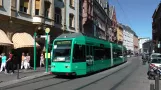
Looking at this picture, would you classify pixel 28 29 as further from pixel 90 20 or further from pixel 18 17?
pixel 90 20

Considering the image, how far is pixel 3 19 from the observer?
25.8 metres

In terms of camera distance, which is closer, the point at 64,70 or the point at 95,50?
the point at 64,70

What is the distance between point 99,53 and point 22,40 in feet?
24.9

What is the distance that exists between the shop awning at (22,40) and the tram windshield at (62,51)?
7.89 m

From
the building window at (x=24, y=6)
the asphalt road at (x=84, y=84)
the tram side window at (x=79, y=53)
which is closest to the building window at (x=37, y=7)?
the building window at (x=24, y=6)

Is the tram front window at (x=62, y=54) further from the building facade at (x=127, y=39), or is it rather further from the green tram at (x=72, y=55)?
the building facade at (x=127, y=39)

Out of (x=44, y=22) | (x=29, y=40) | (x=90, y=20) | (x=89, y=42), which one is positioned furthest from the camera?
(x=90, y=20)

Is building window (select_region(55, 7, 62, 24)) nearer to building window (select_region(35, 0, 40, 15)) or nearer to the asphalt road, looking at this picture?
building window (select_region(35, 0, 40, 15))

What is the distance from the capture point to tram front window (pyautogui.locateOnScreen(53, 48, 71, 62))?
19672mm

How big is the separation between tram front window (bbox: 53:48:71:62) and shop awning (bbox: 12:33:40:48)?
26.6ft

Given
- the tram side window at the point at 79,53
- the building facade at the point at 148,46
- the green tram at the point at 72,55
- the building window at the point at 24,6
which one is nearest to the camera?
the green tram at the point at 72,55

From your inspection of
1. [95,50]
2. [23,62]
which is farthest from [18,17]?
[95,50]

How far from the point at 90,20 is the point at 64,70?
34.9m

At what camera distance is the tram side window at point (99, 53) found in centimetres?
2443
